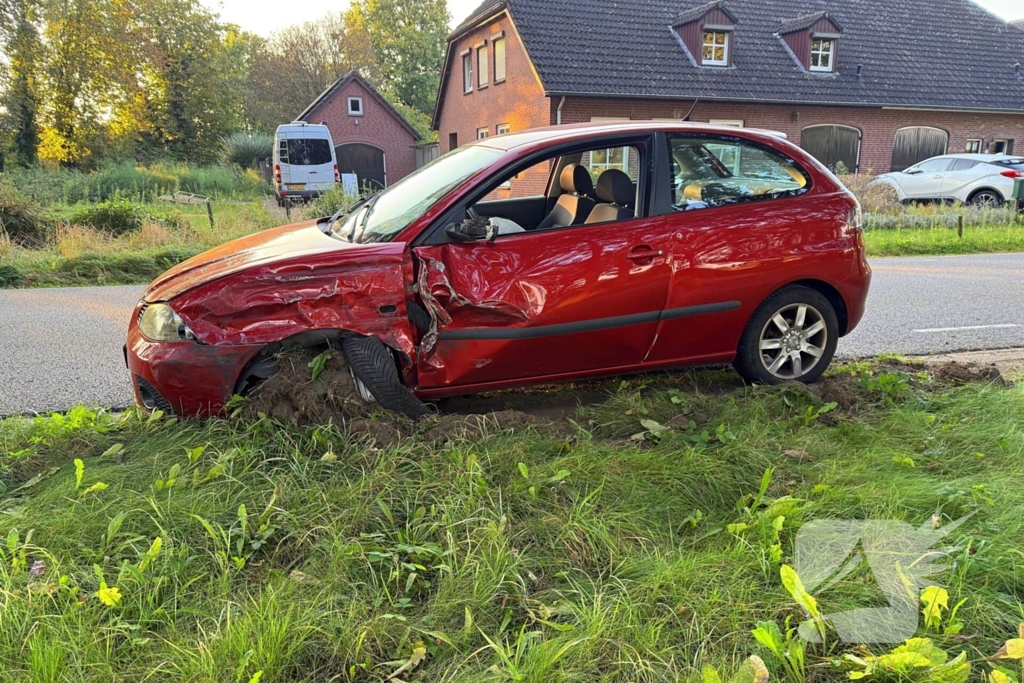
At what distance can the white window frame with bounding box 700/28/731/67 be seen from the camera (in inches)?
882

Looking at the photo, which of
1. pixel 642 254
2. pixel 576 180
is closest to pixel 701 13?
pixel 576 180

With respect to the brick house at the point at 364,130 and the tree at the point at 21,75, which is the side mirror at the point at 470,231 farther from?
the tree at the point at 21,75

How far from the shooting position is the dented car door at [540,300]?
3666 mm

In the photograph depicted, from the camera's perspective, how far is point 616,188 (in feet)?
14.1

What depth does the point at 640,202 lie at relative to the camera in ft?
13.4

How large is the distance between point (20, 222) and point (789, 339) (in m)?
11.9

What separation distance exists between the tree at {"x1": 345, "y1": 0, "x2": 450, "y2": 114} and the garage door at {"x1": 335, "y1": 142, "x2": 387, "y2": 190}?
79.4ft

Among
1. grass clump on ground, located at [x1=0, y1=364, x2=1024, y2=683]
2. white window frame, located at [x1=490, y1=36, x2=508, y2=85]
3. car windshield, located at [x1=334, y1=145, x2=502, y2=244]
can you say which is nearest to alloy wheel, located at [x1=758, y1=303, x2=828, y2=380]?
grass clump on ground, located at [x1=0, y1=364, x2=1024, y2=683]

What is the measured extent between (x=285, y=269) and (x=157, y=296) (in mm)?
716

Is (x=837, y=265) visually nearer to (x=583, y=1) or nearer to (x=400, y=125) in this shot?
(x=583, y=1)

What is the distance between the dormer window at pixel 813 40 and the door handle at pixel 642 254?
23.3 metres

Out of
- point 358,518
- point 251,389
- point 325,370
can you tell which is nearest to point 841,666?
point 358,518

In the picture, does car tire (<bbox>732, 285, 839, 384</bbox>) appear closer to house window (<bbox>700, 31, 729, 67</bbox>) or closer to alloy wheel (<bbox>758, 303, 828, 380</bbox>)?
alloy wheel (<bbox>758, 303, 828, 380</bbox>)

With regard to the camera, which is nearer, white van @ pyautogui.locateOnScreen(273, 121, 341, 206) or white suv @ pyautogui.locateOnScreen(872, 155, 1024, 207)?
white suv @ pyautogui.locateOnScreen(872, 155, 1024, 207)
